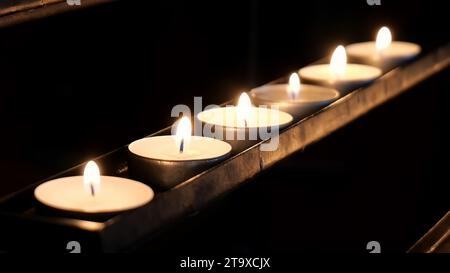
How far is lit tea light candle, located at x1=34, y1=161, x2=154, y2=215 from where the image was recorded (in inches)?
53.7

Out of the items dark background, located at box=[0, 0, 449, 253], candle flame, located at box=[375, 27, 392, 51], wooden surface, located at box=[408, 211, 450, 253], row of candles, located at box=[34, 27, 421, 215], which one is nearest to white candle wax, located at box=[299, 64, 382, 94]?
row of candles, located at box=[34, 27, 421, 215]

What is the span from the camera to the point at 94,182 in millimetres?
1438

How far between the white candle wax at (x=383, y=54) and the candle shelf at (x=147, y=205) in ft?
1.42

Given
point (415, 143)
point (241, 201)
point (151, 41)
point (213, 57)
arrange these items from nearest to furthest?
point (241, 201) < point (151, 41) < point (213, 57) < point (415, 143)

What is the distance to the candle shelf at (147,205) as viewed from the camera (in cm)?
125

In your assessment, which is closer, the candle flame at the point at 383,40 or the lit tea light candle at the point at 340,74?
the lit tea light candle at the point at 340,74

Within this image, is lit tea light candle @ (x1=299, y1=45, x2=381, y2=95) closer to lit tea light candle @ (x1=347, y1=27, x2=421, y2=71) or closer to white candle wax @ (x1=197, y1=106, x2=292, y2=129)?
lit tea light candle @ (x1=347, y1=27, x2=421, y2=71)

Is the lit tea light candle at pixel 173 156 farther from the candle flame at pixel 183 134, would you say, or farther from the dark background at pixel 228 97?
the dark background at pixel 228 97

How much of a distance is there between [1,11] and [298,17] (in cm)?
235

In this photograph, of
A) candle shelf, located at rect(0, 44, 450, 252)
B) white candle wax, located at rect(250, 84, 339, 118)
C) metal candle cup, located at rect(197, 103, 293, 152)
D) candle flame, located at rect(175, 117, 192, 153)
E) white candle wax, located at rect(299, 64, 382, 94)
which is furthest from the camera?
white candle wax, located at rect(299, 64, 382, 94)

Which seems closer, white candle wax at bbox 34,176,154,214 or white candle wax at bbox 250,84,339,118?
white candle wax at bbox 34,176,154,214

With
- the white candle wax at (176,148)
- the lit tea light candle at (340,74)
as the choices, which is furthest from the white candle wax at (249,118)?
the lit tea light candle at (340,74)
